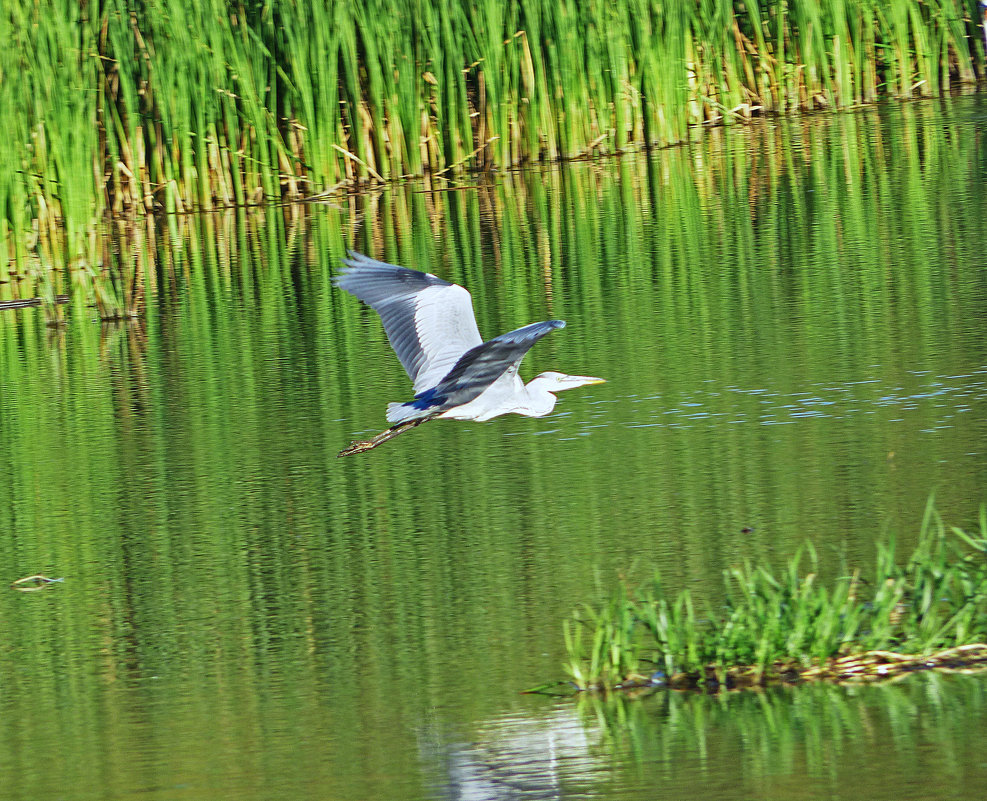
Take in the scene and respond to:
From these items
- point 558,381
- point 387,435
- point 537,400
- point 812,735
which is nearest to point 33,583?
point 387,435

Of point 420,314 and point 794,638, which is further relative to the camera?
point 420,314

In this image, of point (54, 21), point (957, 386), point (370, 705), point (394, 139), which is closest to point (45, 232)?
point (54, 21)

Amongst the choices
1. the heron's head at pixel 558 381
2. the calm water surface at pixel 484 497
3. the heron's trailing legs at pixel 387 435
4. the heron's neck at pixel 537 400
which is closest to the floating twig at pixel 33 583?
the calm water surface at pixel 484 497

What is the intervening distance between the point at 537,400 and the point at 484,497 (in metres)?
0.40

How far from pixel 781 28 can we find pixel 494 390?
8.41 metres

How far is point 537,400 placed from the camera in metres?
5.59

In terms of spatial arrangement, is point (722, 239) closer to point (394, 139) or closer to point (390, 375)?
point (390, 375)

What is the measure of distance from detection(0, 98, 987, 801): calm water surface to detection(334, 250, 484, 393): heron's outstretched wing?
1.54 ft

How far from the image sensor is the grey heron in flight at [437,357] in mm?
5152

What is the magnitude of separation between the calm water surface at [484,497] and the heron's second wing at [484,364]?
0.43m

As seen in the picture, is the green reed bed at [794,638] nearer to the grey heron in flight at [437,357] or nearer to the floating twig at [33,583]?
the grey heron in flight at [437,357]

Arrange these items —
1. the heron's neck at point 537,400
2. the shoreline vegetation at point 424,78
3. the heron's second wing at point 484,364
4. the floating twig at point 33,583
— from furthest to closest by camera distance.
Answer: the shoreline vegetation at point 424,78 → the heron's neck at point 537,400 → the floating twig at point 33,583 → the heron's second wing at point 484,364

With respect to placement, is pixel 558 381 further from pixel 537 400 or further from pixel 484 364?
pixel 484 364

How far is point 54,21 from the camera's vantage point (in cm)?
1012
